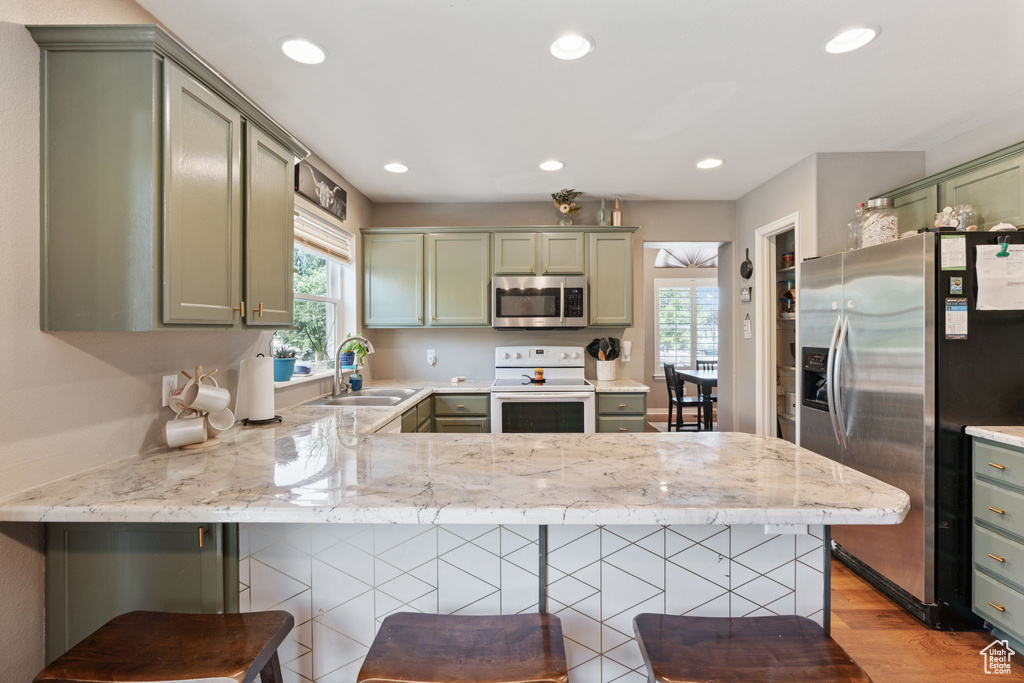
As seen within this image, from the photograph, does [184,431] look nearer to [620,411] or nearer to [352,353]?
[352,353]

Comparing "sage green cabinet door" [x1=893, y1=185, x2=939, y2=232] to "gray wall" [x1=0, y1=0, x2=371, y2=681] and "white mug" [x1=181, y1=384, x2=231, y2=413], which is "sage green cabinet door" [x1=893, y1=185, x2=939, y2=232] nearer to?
"white mug" [x1=181, y1=384, x2=231, y2=413]

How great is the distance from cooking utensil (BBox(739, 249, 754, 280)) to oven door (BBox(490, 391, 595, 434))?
1.62m

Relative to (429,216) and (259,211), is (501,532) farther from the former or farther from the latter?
(429,216)

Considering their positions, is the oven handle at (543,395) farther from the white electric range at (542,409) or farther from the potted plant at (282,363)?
the potted plant at (282,363)

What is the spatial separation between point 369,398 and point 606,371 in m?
1.90

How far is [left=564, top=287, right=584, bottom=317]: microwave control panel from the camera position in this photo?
3756 millimetres

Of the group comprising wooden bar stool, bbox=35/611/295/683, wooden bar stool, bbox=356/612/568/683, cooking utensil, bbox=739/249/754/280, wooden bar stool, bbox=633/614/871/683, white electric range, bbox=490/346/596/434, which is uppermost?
cooking utensil, bbox=739/249/754/280

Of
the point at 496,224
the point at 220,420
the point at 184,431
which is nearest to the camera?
the point at 184,431

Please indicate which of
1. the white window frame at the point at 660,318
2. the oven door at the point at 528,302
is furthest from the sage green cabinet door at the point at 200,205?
the white window frame at the point at 660,318

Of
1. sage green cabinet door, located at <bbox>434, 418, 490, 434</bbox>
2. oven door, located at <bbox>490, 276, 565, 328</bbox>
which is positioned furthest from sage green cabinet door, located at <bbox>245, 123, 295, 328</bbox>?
oven door, located at <bbox>490, 276, 565, 328</bbox>

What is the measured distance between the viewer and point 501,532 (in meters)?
1.33

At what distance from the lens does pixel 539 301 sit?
3.75 meters

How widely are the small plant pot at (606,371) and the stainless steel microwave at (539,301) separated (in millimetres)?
429

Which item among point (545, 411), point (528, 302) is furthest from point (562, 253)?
point (545, 411)
